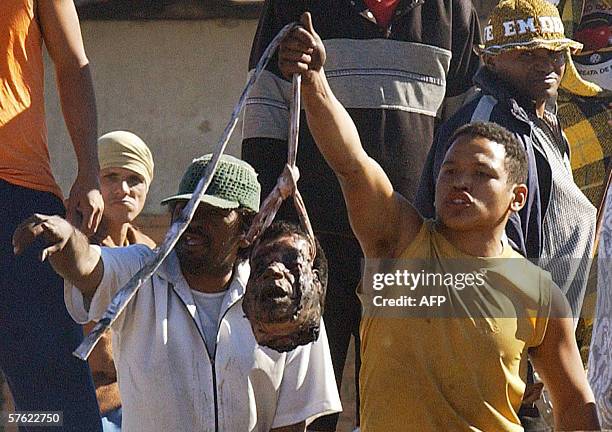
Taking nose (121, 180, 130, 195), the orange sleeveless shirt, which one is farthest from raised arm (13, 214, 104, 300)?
nose (121, 180, 130, 195)

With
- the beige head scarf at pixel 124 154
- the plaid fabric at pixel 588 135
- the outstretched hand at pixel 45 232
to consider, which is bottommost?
the plaid fabric at pixel 588 135

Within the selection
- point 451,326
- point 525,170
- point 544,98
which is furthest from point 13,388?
point 544,98

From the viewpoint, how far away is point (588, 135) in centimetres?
546

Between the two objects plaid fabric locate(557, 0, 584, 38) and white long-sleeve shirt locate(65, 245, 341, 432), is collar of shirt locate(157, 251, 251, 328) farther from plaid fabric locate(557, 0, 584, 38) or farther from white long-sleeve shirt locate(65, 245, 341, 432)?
plaid fabric locate(557, 0, 584, 38)

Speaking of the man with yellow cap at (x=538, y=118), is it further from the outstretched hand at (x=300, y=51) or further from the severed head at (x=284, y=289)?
the outstretched hand at (x=300, y=51)

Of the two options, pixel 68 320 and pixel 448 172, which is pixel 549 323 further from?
pixel 68 320

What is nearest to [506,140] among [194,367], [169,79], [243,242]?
[243,242]

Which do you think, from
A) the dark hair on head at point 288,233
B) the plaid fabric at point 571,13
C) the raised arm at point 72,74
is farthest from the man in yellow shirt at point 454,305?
the plaid fabric at point 571,13

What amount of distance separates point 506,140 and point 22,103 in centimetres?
112

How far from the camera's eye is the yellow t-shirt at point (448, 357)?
12.6ft

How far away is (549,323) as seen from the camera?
4000 millimetres

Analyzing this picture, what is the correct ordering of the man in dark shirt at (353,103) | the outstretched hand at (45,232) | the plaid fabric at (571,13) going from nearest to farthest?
the outstretched hand at (45,232) → the man in dark shirt at (353,103) → the plaid fabric at (571,13)

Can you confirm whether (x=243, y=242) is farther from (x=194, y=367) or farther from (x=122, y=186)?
(x=122, y=186)

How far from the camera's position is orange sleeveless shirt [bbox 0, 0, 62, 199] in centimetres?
404
